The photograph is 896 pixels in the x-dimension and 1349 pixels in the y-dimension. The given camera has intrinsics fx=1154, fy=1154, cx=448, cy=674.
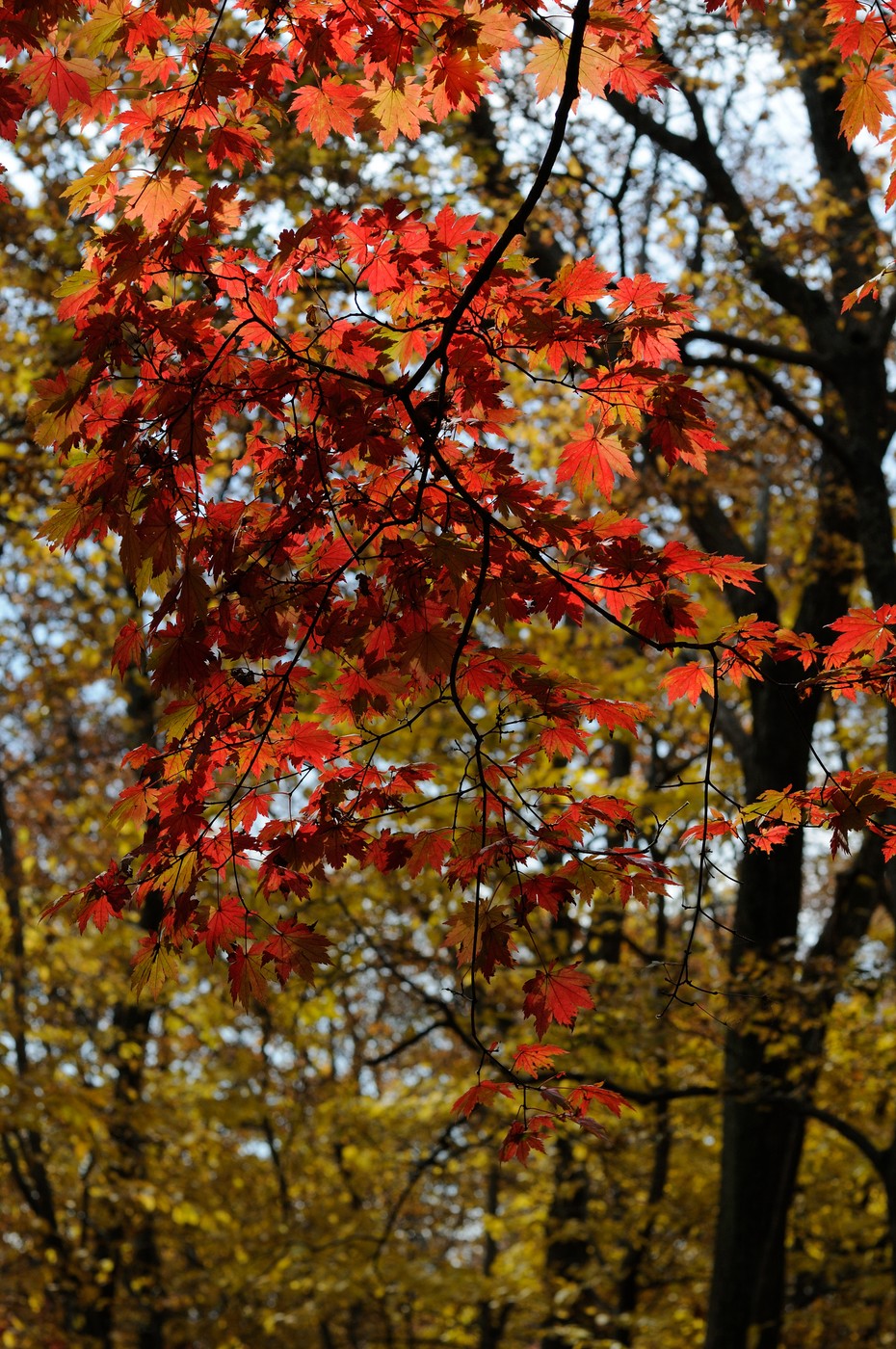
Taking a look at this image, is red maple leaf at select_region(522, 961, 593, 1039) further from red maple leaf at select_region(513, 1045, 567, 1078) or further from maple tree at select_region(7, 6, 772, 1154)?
red maple leaf at select_region(513, 1045, 567, 1078)

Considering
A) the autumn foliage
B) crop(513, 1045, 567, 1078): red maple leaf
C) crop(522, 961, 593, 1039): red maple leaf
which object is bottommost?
crop(513, 1045, 567, 1078): red maple leaf

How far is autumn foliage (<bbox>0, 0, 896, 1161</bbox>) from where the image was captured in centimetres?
254

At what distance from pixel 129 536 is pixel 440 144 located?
776cm

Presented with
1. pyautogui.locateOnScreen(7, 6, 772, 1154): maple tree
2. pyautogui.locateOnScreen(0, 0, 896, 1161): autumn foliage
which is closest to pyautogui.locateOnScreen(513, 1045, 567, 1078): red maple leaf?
pyautogui.locateOnScreen(0, 0, 896, 1161): autumn foliage

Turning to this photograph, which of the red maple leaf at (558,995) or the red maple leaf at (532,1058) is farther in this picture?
the red maple leaf at (532,1058)

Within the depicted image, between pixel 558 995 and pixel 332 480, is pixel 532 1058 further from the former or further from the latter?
pixel 332 480

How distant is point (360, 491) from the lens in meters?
2.90

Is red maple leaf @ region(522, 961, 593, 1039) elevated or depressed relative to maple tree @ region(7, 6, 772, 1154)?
depressed

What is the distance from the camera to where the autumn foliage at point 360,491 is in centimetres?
254

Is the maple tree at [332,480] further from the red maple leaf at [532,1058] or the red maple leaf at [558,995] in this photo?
the red maple leaf at [532,1058]

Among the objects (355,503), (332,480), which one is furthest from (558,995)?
(332,480)

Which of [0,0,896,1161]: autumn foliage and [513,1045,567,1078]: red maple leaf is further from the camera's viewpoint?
[513,1045,567,1078]: red maple leaf

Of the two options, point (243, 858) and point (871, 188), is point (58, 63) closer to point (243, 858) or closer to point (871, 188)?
point (243, 858)

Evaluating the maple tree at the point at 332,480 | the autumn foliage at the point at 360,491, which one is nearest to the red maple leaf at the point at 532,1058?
the autumn foliage at the point at 360,491
